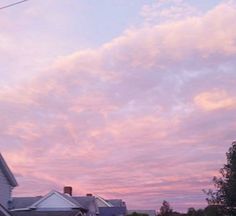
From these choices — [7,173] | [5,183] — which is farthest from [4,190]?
[7,173]

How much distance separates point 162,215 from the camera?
115 meters

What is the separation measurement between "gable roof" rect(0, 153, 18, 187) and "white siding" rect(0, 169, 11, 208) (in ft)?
0.83

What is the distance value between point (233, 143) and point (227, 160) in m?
1.08

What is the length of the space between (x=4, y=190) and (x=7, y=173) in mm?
1059

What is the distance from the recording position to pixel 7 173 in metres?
37.8

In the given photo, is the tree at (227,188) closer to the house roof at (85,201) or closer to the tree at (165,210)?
the house roof at (85,201)

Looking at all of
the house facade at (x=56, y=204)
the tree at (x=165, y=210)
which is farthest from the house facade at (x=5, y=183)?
the tree at (x=165, y=210)

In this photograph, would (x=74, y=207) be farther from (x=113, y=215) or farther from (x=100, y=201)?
(x=100, y=201)

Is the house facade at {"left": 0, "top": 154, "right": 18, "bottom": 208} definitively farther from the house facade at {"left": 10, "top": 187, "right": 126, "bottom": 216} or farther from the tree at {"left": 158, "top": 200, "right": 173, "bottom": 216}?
the tree at {"left": 158, "top": 200, "right": 173, "bottom": 216}

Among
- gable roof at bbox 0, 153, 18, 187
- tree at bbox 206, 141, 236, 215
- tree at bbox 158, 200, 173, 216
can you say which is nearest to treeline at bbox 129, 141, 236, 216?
tree at bbox 206, 141, 236, 215

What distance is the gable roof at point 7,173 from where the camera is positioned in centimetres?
3678

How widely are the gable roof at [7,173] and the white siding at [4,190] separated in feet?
0.83

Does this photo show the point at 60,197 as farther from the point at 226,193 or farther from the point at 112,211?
→ the point at 226,193

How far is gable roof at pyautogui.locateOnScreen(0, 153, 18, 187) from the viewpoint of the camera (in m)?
36.8
